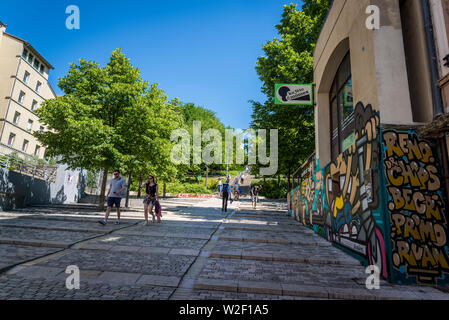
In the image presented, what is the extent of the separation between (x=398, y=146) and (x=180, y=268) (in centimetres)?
433

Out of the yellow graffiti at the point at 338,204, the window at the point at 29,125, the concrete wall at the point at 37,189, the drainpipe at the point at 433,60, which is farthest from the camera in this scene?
the window at the point at 29,125

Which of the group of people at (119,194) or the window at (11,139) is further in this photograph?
the window at (11,139)

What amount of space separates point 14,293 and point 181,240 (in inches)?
151

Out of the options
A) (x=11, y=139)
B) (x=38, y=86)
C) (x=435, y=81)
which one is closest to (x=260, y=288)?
(x=435, y=81)

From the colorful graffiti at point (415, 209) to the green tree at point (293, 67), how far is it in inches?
402

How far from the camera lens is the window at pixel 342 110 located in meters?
7.11

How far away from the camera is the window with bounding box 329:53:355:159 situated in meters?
7.11

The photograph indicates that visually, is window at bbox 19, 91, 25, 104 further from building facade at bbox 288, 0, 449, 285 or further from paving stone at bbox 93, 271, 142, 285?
building facade at bbox 288, 0, 449, 285

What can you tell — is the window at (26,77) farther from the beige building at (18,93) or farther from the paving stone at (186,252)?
the paving stone at (186,252)

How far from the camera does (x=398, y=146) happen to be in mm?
4336

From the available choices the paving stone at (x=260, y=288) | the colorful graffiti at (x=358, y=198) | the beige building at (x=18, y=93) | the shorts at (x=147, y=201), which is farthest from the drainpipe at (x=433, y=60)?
the beige building at (x=18, y=93)

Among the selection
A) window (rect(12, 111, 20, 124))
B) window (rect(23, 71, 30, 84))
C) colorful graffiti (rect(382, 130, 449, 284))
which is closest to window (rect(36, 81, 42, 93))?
window (rect(23, 71, 30, 84))
